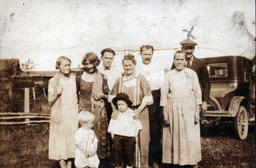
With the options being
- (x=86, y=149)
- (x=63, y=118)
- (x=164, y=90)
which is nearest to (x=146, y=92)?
(x=164, y=90)

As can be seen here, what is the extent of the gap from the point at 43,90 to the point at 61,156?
117cm

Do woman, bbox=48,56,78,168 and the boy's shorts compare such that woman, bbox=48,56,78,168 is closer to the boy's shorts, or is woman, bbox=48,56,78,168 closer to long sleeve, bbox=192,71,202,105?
the boy's shorts

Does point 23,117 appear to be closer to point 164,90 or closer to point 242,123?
point 164,90

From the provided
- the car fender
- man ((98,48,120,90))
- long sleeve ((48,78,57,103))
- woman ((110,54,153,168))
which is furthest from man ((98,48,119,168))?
the car fender

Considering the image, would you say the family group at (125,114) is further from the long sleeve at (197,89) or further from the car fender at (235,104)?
the car fender at (235,104)

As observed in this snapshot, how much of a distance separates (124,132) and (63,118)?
105cm

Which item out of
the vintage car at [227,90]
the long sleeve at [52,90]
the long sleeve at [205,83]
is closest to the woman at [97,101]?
the long sleeve at [52,90]

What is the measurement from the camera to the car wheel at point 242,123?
5.11 meters

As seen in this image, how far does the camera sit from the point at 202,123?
15.9ft

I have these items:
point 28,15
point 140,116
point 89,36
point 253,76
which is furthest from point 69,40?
point 253,76

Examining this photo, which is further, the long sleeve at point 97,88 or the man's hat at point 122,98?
the long sleeve at point 97,88

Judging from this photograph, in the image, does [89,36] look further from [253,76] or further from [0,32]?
[253,76]

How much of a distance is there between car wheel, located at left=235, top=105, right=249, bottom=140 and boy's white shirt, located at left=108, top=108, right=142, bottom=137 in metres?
2.03

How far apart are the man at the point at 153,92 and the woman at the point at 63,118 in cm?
126
